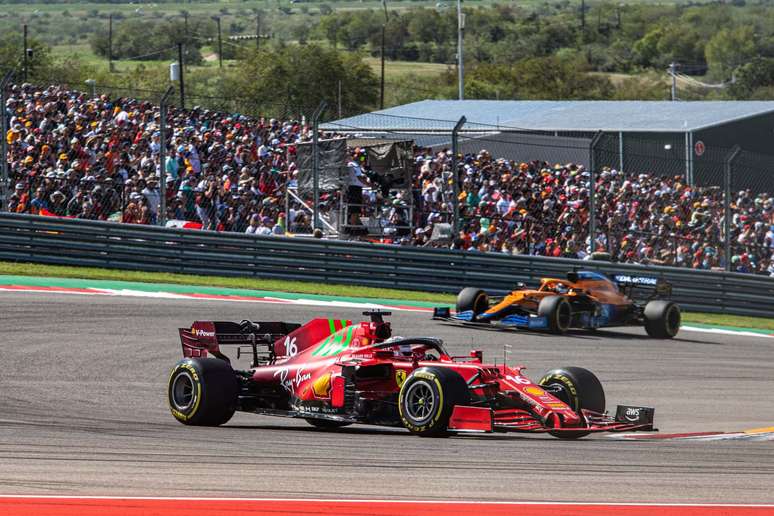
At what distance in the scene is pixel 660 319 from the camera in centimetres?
1923

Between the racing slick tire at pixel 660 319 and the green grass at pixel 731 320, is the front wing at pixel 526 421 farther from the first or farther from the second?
the green grass at pixel 731 320

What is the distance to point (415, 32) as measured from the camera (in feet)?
541

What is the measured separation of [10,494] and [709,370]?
37.4ft

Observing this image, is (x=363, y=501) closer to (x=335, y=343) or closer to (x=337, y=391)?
(x=337, y=391)

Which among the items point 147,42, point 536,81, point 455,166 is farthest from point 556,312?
point 147,42

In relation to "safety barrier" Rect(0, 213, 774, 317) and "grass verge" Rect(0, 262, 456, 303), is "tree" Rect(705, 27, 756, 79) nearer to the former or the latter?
"safety barrier" Rect(0, 213, 774, 317)

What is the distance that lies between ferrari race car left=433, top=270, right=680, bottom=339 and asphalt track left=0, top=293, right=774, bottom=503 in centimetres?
110

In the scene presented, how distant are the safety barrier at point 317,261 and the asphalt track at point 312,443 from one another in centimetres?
391

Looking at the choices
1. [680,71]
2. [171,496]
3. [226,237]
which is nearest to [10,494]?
[171,496]

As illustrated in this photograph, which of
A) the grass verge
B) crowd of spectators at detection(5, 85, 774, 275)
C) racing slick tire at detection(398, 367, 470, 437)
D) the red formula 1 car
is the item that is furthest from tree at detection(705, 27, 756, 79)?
racing slick tire at detection(398, 367, 470, 437)

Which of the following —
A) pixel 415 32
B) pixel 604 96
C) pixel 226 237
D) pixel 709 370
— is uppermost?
pixel 415 32

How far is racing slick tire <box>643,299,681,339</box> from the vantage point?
19250 mm

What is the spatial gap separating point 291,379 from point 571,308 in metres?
8.60

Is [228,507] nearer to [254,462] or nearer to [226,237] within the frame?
[254,462]
